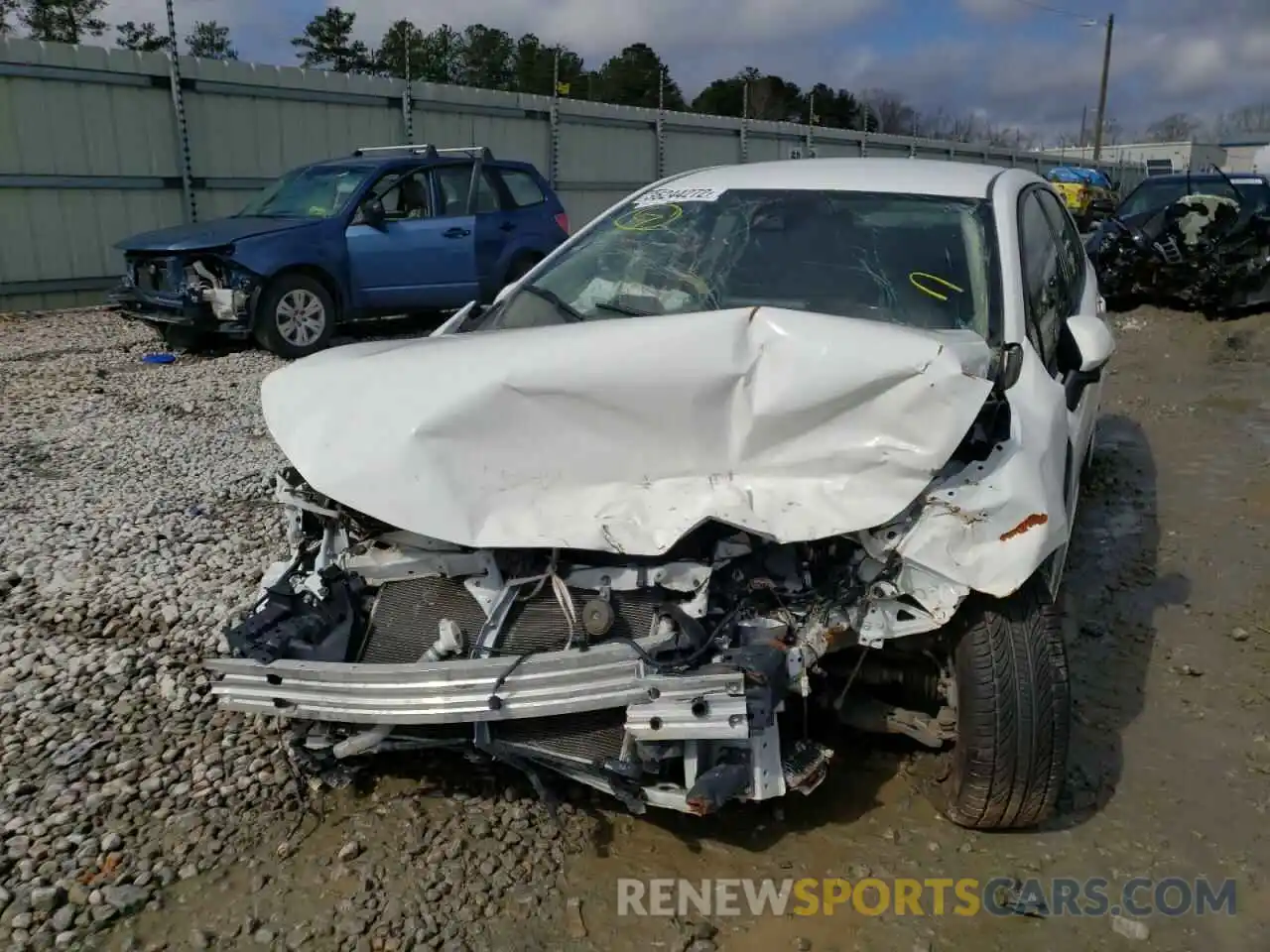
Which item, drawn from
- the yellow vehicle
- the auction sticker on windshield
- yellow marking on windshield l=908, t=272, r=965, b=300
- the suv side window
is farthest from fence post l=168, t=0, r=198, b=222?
the yellow vehicle

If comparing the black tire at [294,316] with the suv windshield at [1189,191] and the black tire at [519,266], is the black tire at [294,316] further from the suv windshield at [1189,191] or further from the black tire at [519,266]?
the suv windshield at [1189,191]

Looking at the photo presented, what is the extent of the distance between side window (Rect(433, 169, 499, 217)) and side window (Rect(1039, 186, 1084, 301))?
6010 mm

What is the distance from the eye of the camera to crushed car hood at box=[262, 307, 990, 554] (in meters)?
2.51

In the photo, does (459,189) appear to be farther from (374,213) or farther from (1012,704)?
(1012,704)

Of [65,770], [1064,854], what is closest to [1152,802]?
[1064,854]

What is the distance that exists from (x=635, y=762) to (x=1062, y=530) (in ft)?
4.00

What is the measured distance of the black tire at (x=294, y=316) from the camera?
324 inches

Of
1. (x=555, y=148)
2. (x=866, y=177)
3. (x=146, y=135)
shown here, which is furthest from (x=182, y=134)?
(x=866, y=177)

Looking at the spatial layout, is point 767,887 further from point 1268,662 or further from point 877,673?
point 1268,662

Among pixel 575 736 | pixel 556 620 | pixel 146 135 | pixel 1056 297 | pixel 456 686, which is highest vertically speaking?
pixel 146 135

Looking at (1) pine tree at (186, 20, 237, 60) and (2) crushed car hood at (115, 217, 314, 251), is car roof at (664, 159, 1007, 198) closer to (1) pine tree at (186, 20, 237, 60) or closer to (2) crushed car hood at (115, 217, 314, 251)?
(2) crushed car hood at (115, 217, 314, 251)

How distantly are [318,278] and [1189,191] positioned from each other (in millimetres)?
10129

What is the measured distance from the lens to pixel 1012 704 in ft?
8.43

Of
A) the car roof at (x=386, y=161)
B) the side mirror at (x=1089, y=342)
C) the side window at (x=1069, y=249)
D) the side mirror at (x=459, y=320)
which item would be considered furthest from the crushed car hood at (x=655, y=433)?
the car roof at (x=386, y=161)
